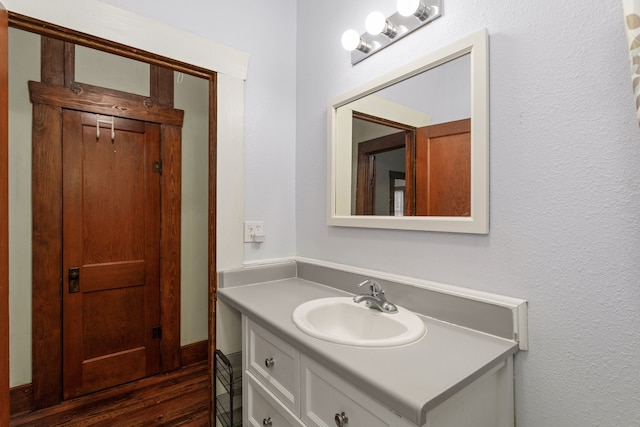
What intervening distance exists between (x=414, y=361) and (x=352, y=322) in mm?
443

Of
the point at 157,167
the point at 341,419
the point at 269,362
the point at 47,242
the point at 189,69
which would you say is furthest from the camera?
the point at 157,167

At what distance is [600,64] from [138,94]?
239 cm

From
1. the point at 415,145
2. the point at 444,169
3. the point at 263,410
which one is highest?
the point at 415,145

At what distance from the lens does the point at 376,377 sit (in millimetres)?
688

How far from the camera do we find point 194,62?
1.42 metres

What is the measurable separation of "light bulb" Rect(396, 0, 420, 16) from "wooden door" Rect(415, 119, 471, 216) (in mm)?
400

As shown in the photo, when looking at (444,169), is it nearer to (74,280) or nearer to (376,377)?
(376,377)

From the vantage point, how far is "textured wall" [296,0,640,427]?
711 millimetres

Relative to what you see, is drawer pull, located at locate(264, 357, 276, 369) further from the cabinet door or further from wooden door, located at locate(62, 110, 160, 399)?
wooden door, located at locate(62, 110, 160, 399)

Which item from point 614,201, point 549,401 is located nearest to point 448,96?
point 614,201

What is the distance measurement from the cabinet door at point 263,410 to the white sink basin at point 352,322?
11.0 inches

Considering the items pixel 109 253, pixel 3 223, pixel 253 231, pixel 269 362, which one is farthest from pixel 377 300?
pixel 109 253

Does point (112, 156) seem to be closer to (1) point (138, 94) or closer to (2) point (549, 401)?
(1) point (138, 94)

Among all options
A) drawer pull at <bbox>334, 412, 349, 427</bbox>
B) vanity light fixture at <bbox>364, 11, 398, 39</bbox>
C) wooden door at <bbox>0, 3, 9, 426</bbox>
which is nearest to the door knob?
wooden door at <bbox>0, 3, 9, 426</bbox>
